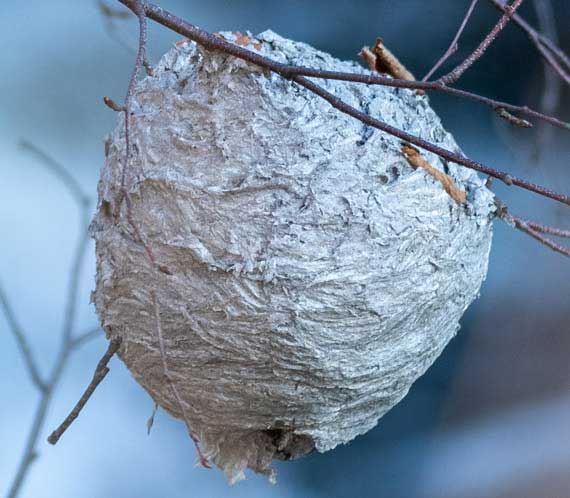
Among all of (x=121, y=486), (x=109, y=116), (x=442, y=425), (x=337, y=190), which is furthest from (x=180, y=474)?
(x=337, y=190)

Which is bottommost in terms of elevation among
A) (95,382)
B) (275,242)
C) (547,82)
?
(95,382)

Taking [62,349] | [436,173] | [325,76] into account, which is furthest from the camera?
[62,349]

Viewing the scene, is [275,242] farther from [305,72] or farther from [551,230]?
[551,230]

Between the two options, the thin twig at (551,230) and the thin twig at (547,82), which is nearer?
the thin twig at (551,230)

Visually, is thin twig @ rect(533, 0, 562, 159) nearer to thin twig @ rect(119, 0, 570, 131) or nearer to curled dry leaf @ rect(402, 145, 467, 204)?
curled dry leaf @ rect(402, 145, 467, 204)

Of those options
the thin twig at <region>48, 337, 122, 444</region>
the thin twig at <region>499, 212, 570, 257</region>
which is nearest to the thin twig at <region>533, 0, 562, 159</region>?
the thin twig at <region>499, 212, 570, 257</region>

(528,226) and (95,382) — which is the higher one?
(528,226)

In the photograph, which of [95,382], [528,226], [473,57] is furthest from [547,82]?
[95,382]

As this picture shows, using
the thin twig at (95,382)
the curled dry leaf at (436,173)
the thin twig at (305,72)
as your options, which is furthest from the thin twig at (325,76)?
the thin twig at (95,382)

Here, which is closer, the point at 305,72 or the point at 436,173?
the point at 305,72

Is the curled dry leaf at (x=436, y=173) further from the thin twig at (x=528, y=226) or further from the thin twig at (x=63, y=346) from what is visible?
the thin twig at (x=63, y=346)
